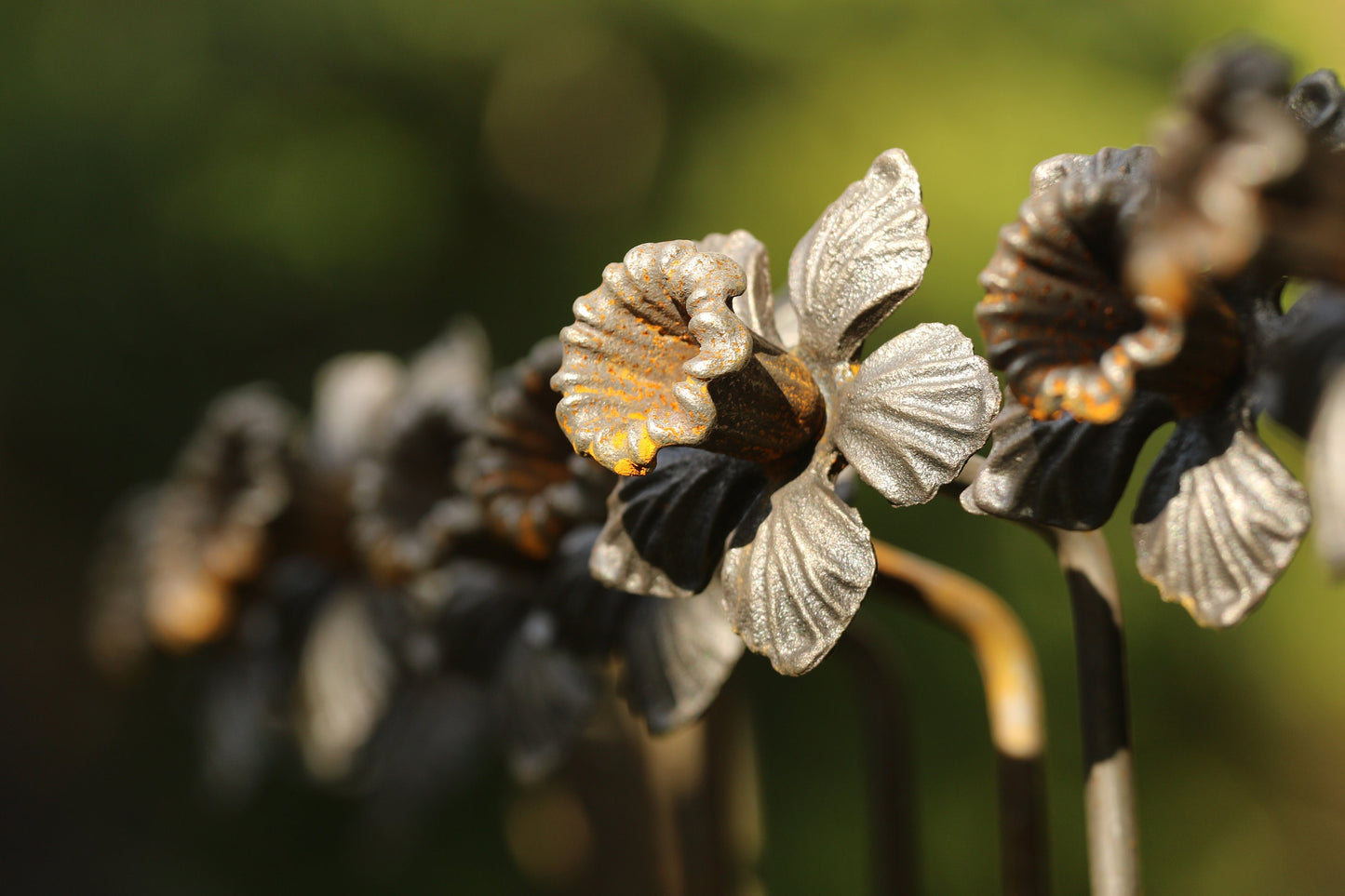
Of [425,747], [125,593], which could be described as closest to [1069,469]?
[425,747]

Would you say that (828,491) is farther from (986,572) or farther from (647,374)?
(986,572)

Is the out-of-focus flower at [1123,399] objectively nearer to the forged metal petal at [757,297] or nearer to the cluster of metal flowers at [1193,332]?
the cluster of metal flowers at [1193,332]

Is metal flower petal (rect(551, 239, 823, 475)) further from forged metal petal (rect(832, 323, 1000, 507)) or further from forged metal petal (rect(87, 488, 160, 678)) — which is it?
forged metal petal (rect(87, 488, 160, 678))

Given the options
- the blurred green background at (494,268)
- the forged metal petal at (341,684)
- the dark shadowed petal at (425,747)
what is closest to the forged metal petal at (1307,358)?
the forged metal petal at (341,684)

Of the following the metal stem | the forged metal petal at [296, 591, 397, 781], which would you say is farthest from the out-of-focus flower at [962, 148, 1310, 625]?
the forged metal petal at [296, 591, 397, 781]

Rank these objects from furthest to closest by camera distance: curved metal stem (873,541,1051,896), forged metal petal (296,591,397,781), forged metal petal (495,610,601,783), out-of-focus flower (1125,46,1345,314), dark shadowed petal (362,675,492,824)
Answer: dark shadowed petal (362,675,492,824) → forged metal petal (296,591,397,781) → forged metal petal (495,610,601,783) → curved metal stem (873,541,1051,896) → out-of-focus flower (1125,46,1345,314)

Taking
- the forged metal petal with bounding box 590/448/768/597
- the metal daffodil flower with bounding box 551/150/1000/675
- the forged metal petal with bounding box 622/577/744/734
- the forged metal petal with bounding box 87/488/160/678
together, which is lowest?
the forged metal petal with bounding box 87/488/160/678

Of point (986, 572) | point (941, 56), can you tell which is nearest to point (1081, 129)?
point (941, 56)
